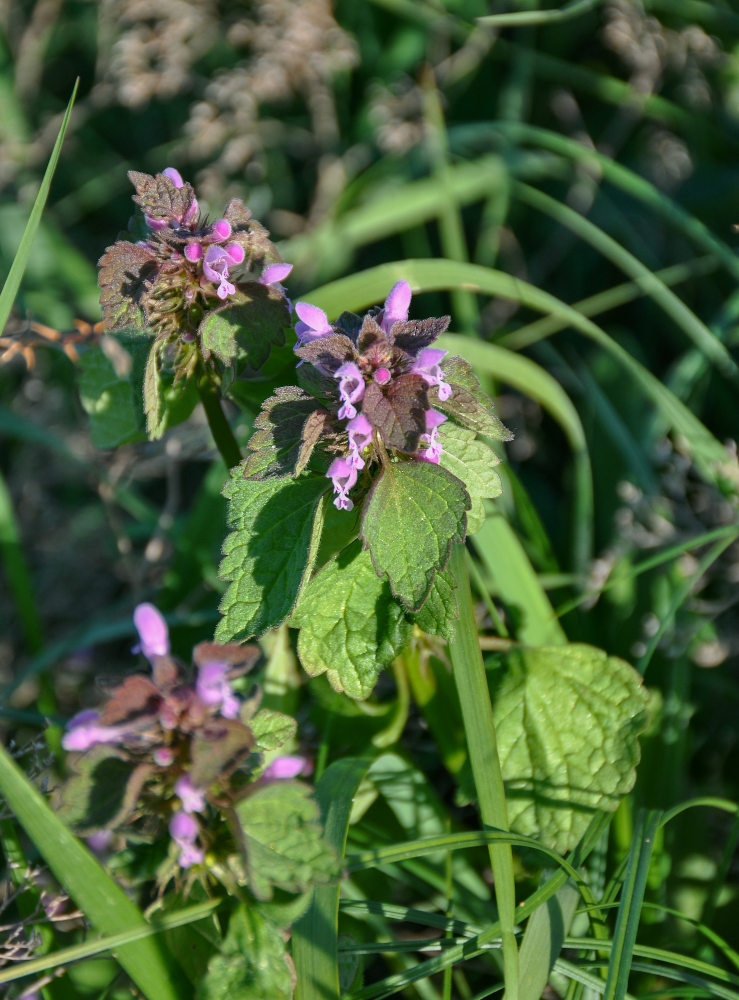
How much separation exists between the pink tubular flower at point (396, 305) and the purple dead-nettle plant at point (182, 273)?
15 centimetres

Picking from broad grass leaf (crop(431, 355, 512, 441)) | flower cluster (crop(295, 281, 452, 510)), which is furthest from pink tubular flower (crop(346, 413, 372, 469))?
broad grass leaf (crop(431, 355, 512, 441))

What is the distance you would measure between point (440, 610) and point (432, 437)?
0.23 metres

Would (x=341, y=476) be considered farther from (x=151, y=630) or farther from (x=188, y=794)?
(x=188, y=794)

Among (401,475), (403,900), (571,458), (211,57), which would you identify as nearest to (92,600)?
(403,900)

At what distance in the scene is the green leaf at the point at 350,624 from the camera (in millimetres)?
1149

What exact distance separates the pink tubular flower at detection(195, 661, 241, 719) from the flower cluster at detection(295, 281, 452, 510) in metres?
0.25

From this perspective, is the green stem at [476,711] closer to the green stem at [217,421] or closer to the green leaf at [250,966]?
the green leaf at [250,966]

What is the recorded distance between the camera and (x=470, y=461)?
3.95 feet

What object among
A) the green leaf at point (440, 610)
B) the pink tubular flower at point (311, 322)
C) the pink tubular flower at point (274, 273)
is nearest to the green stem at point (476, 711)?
the green leaf at point (440, 610)

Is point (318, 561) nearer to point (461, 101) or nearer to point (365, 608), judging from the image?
point (365, 608)

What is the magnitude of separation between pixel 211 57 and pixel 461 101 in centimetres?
90

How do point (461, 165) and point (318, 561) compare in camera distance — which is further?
point (461, 165)

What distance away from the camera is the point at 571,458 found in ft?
7.77

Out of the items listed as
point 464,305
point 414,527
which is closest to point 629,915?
point 414,527
